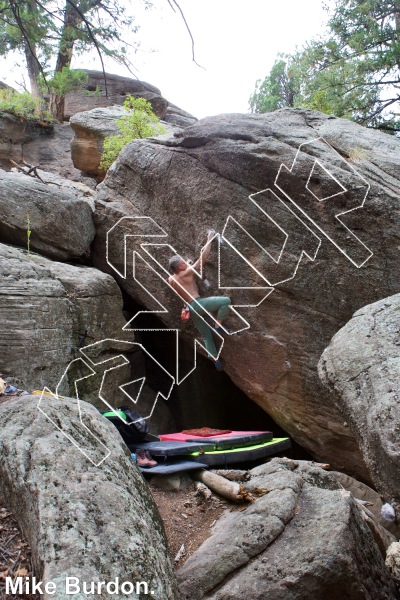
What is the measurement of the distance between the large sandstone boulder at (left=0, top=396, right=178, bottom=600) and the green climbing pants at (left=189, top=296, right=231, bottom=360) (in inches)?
152

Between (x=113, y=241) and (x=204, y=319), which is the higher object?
(x=113, y=241)

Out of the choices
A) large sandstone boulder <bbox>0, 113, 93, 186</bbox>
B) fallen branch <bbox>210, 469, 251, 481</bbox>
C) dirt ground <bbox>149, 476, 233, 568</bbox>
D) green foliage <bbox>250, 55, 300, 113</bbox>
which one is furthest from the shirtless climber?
green foliage <bbox>250, 55, 300, 113</bbox>

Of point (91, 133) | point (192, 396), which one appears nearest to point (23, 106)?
point (91, 133)

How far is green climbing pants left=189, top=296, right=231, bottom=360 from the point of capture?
7895mm

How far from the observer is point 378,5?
1234cm

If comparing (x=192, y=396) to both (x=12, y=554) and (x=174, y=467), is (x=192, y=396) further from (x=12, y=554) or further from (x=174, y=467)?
(x=12, y=554)

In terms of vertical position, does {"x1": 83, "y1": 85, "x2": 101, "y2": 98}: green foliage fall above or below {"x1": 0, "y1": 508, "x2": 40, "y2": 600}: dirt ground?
above

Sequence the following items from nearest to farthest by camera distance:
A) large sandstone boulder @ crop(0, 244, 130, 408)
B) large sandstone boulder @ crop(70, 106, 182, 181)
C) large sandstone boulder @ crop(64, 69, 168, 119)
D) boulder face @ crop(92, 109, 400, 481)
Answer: large sandstone boulder @ crop(0, 244, 130, 408)
boulder face @ crop(92, 109, 400, 481)
large sandstone boulder @ crop(70, 106, 182, 181)
large sandstone boulder @ crop(64, 69, 168, 119)

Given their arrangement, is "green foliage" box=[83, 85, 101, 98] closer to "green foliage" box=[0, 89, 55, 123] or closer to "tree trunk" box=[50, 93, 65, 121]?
"tree trunk" box=[50, 93, 65, 121]

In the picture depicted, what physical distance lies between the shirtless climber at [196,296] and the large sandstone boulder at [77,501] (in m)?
3.87

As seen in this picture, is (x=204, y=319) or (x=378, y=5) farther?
(x=378, y=5)

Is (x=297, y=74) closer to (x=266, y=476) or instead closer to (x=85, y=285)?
(x=85, y=285)

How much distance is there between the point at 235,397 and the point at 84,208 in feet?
15.6

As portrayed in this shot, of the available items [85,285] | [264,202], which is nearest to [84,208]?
[85,285]
